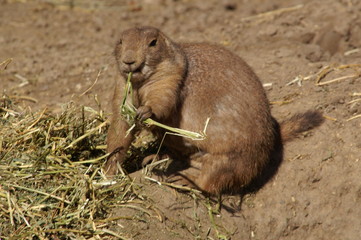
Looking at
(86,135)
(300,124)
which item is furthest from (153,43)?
(300,124)

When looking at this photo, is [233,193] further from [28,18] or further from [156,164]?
[28,18]

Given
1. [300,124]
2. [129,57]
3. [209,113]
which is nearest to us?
[129,57]

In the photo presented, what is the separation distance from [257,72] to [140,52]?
7.99ft

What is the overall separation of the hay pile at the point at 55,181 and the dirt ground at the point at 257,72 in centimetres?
23

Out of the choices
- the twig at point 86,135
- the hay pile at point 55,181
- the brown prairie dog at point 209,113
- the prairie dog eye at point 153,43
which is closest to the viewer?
the hay pile at point 55,181

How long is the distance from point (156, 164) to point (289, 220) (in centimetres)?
129

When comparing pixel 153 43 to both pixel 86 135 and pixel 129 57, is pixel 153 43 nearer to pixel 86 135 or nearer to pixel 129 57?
pixel 129 57

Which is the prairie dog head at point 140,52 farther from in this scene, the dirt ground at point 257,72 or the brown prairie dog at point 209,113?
the dirt ground at point 257,72

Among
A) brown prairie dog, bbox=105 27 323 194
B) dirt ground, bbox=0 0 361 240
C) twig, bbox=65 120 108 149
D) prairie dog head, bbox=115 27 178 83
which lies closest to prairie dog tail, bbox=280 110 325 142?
dirt ground, bbox=0 0 361 240

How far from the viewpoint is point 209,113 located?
510 centimetres

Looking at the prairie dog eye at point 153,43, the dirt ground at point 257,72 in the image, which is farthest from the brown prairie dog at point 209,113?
the dirt ground at point 257,72

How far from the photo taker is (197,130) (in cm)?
510

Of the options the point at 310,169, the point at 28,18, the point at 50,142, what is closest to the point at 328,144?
the point at 310,169

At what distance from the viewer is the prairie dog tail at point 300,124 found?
5512mm
